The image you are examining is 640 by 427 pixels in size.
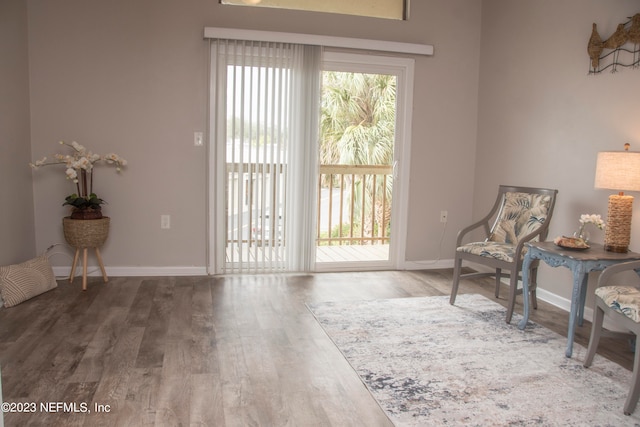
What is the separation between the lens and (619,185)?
2928 millimetres

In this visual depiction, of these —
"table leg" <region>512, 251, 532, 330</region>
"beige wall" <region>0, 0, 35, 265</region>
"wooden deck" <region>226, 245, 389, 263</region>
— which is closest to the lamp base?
"table leg" <region>512, 251, 532, 330</region>

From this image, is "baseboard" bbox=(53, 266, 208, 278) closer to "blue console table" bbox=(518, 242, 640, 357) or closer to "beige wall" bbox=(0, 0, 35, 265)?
"beige wall" bbox=(0, 0, 35, 265)

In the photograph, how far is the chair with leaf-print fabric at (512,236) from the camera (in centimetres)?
338

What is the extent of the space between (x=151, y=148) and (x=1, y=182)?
1.11m

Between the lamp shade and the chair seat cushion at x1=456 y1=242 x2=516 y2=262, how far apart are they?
69 centimetres

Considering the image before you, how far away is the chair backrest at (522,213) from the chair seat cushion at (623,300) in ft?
3.11

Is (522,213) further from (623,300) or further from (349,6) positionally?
(349,6)

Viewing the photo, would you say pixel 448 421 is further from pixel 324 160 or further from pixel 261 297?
pixel 324 160

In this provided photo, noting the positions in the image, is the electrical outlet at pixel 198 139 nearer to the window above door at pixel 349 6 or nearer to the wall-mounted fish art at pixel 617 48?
the window above door at pixel 349 6

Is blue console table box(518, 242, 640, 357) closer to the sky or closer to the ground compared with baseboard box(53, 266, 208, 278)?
closer to the sky

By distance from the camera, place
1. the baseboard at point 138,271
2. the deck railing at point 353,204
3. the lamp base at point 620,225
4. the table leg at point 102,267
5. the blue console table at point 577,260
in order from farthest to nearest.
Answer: the deck railing at point 353,204
the baseboard at point 138,271
the table leg at point 102,267
the lamp base at point 620,225
the blue console table at point 577,260

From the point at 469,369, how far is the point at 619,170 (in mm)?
1392

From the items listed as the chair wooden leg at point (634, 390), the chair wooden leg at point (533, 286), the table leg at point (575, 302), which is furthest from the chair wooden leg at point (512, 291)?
the chair wooden leg at point (634, 390)

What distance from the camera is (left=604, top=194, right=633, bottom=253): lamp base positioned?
117 inches
